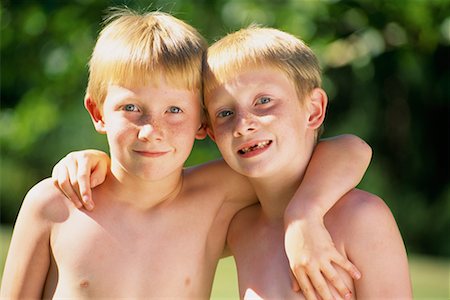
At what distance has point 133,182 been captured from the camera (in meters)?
1.89

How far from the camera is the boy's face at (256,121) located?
1.77 m

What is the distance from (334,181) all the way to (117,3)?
270 cm

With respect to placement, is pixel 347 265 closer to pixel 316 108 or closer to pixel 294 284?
pixel 294 284

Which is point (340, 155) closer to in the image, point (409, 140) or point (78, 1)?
point (78, 1)

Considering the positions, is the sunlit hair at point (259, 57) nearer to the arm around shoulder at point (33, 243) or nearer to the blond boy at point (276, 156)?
the blond boy at point (276, 156)

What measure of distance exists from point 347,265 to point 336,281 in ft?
0.14

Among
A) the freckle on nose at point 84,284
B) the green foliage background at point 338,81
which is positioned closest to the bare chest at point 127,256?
the freckle on nose at point 84,284

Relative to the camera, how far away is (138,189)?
1.90m

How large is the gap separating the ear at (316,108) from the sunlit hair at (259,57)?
0.02 meters

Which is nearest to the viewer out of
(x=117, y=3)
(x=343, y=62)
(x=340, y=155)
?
(x=340, y=155)

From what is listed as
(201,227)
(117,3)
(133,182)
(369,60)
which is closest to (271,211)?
(201,227)

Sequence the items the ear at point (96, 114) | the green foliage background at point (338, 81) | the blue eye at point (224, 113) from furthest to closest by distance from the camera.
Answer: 1. the green foliage background at point (338, 81)
2. the ear at point (96, 114)
3. the blue eye at point (224, 113)

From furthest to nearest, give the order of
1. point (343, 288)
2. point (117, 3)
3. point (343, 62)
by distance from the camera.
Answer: point (343, 62), point (117, 3), point (343, 288)

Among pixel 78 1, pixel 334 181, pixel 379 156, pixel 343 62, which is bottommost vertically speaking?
pixel 379 156
